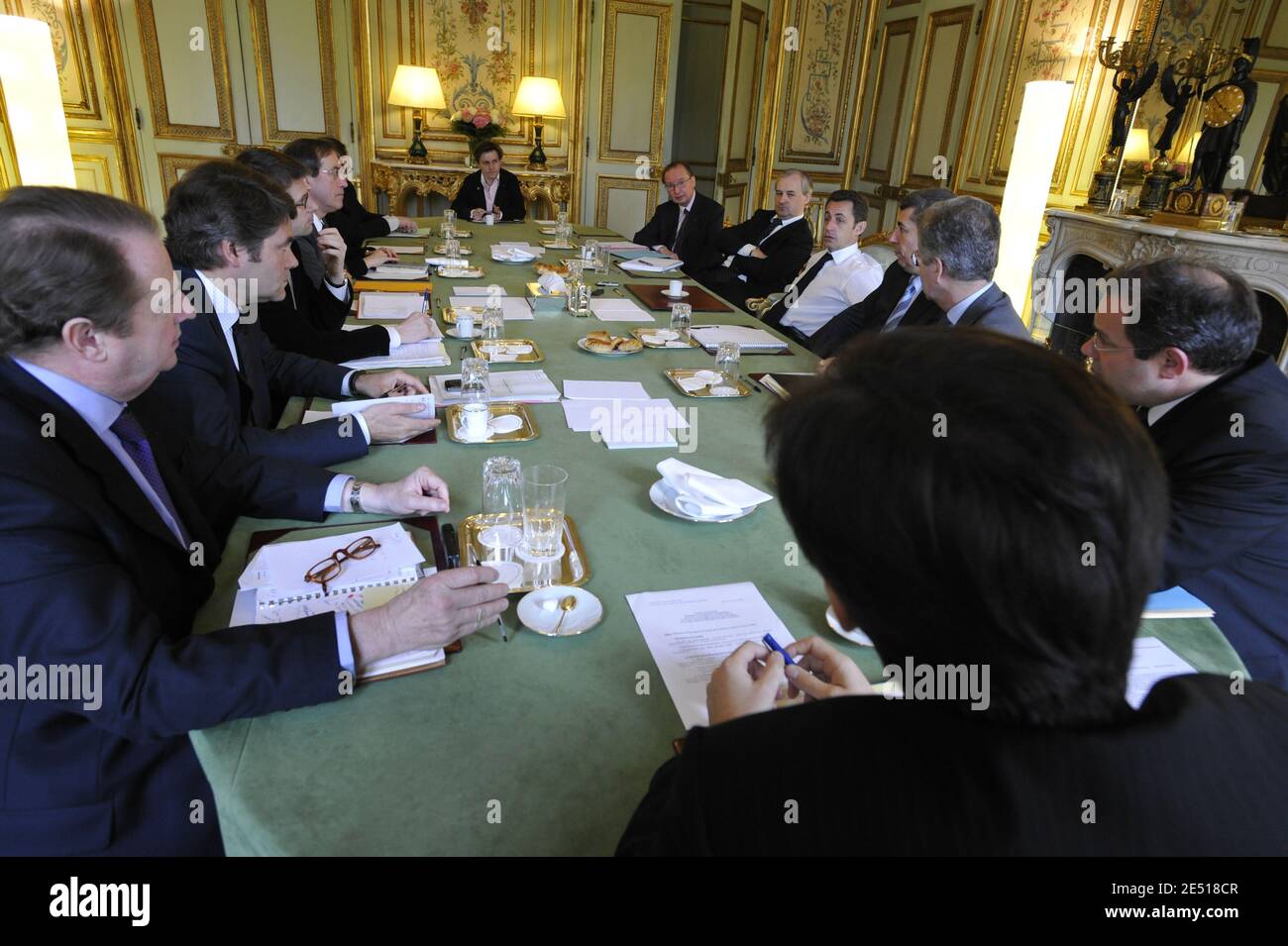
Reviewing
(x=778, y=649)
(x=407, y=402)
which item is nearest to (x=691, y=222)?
(x=407, y=402)

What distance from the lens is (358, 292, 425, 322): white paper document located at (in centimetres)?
297

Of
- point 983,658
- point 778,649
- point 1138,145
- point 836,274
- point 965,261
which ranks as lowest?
point 778,649

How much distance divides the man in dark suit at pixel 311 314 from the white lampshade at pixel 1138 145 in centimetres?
526

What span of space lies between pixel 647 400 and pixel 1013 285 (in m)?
4.44

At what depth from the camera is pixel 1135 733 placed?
61cm

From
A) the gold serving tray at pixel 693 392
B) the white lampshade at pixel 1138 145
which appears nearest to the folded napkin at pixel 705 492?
the gold serving tray at pixel 693 392

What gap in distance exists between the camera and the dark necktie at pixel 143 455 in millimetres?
1234

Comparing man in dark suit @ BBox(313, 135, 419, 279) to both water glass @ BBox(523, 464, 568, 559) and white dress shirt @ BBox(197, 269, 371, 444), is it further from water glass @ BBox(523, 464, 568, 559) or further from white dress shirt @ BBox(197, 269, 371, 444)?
water glass @ BBox(523, 464, 568, 559)

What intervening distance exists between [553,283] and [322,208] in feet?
4.03

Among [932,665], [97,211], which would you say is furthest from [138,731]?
[932,665]

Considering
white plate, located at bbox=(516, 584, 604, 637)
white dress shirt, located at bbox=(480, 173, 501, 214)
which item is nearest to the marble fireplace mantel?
white plate, located at bbox=(516, 584, 604, 637)

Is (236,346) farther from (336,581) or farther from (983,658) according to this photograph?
(983,658)

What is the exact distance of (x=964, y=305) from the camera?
8.44 feet
